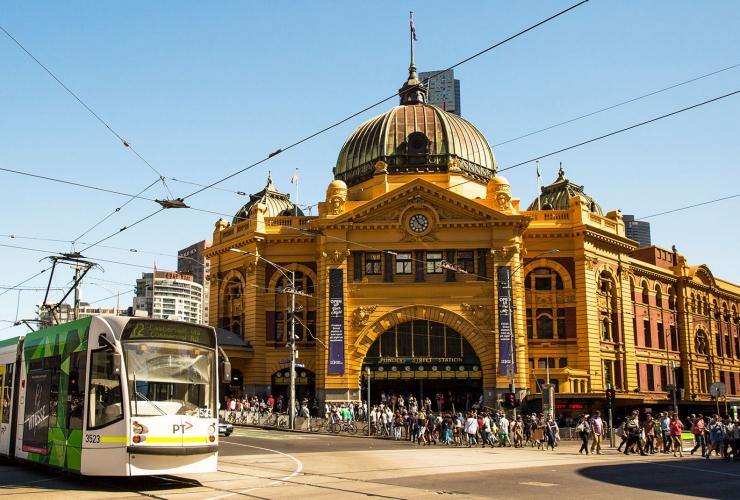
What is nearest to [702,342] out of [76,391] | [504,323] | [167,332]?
[504,323]

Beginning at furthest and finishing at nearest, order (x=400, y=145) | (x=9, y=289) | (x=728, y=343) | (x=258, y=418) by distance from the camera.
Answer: (x=728, y=343) < (x=400, y=145) < (x=258, y=418) < (x=9, y=289)

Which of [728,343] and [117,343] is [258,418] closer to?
[117,343]

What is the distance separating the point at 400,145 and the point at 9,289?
96.5 feet

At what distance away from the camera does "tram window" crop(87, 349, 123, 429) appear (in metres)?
16.6

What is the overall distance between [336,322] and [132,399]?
118ft

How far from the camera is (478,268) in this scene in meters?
52.4

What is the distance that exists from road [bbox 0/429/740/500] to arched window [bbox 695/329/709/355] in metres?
44.3

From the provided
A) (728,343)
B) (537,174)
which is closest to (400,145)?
(537,174)

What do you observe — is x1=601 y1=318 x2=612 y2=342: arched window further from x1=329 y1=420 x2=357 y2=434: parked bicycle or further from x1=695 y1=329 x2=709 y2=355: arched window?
x1=329 y1=420 x2=357 y2=434: parked bicycle

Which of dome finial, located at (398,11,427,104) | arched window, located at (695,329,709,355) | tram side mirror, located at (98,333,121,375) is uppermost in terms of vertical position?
dome finial, located at (398,11,427,104)

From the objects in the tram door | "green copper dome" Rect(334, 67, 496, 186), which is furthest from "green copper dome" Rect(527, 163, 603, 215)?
the tram door

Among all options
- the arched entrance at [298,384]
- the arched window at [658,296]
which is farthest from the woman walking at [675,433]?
the arched window at [658,296]

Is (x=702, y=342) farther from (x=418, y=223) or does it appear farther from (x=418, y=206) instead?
(x=418, y=206)

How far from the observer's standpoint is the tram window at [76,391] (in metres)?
17.5
